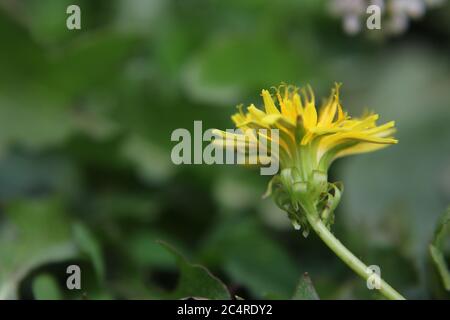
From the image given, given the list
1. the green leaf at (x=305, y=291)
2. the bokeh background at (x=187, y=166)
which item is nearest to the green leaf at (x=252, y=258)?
the bokeh background at (x=187, y=166)

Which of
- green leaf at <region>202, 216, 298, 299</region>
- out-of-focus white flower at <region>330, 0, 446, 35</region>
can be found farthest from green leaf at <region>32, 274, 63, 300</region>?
out-of-focus white flower at <region>330, 0, 446, 35</region>

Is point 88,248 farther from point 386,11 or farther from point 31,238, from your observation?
point 386,11

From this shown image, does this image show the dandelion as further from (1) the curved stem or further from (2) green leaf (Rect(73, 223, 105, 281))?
(2) green leaf (Rect(73, 223, 105, 281))

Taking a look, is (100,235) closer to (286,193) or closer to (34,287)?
(34,287)

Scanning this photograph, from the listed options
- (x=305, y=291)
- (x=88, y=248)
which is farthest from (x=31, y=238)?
(x=305, y=291)

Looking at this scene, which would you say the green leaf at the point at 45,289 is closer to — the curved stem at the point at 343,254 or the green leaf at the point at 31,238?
the green leaf at the point at 31,238

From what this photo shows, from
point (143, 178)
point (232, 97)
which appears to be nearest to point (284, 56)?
point (232, 97)
